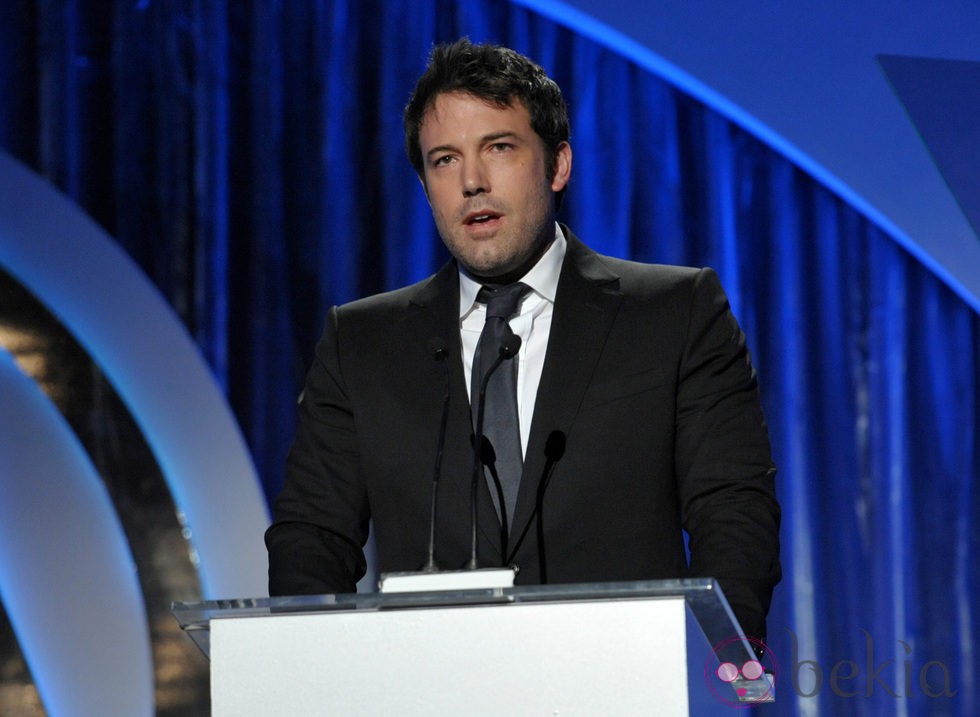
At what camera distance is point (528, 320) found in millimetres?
2207

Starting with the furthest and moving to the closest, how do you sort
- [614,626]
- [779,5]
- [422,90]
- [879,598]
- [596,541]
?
1. [779,5]
2. [879,598]
3. [422,90]
4. [596,541]
5. [614,626]

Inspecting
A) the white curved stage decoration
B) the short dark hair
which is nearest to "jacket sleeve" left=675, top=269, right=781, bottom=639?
the short dark hair

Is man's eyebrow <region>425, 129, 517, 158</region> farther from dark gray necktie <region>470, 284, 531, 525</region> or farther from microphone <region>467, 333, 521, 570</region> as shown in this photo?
microphone <region>467, 333, 521, 570</region>

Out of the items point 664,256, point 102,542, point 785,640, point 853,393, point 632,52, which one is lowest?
point 785,640

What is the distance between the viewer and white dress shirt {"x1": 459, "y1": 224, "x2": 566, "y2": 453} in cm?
213

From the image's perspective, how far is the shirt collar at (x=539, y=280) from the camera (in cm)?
223

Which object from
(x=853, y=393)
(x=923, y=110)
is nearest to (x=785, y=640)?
(x=853, y=393)

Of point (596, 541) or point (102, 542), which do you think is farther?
point (102, 542)

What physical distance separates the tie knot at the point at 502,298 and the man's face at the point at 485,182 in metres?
0.03

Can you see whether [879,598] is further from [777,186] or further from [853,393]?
[777,186]

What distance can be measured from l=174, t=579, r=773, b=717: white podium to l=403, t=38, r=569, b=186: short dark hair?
1101 millimetres

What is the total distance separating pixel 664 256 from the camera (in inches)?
158

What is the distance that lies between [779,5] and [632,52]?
1.50 feet

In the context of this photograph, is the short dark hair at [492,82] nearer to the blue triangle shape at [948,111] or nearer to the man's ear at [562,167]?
the man's ear at [562,167]
